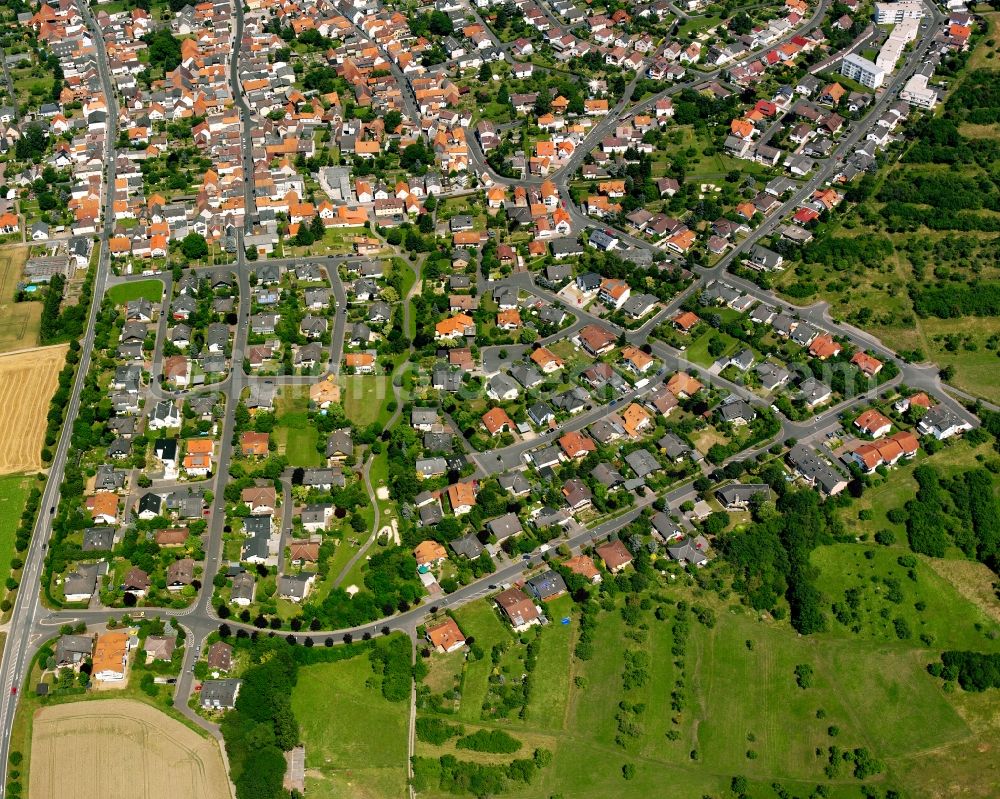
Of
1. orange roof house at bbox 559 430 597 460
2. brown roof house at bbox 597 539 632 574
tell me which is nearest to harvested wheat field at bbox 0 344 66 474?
orange roof house at bbox 559 430 597 460

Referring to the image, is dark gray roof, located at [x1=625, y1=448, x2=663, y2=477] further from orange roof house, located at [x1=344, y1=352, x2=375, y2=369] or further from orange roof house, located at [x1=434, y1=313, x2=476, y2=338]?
orange roof house, located at [x1=344, y1=352, x2=375, y2=369]

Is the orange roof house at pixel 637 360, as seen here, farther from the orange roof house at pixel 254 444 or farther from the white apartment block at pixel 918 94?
the white apartment block at pixel 918 94

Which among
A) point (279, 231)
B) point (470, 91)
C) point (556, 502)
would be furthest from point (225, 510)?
point (470, 91)

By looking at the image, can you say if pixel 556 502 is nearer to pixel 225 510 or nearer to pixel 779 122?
pixel 225 510

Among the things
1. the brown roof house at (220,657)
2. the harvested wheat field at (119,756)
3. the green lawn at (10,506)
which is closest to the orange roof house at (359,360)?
the green lawn at (10,506)

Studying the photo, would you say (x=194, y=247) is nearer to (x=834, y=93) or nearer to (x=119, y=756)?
(x=119, y=756)

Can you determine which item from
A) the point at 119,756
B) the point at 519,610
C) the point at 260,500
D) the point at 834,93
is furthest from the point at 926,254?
the point at 119,756

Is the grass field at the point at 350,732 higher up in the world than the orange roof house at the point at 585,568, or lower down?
lower down
